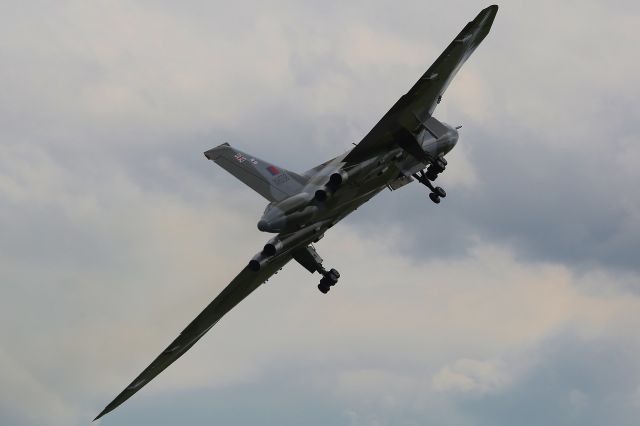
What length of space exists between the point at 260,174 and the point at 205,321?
11.2m

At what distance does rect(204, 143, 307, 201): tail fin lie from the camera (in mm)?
70250

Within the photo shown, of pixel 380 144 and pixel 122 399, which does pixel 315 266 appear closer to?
pixel 380 144

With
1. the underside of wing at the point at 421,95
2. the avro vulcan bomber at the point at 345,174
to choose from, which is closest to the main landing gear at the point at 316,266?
the avro vulcan bomber at the point at 345,174

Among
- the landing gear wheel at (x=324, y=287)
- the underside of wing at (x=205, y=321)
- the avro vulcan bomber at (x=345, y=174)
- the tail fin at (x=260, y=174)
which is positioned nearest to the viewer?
the avro vulcan bomber at (x=345, y=174)

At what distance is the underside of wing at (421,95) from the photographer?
6925 cm

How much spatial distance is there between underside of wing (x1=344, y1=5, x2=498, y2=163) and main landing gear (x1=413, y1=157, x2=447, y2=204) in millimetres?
3883

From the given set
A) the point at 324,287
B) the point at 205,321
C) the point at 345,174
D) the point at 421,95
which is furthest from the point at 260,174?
the point at 205,321

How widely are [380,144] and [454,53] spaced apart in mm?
6710

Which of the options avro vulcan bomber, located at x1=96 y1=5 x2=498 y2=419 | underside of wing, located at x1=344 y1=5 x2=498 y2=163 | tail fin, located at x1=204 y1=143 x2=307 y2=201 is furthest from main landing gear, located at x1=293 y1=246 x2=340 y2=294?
underside of wing, located at x1=344 y1=5 x2=498 y2=163

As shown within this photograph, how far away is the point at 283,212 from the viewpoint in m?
66.3

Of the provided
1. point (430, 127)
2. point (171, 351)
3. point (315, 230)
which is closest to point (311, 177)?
point (315, 230)

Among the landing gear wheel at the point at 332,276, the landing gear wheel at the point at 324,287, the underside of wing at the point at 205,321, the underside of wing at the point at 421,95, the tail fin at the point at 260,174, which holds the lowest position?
the underside of wing at the point at 205,321

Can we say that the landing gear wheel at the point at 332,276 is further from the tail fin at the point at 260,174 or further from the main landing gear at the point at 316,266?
the tail fin at the point at 260,174

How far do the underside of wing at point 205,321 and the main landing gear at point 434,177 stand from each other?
30.9ft
